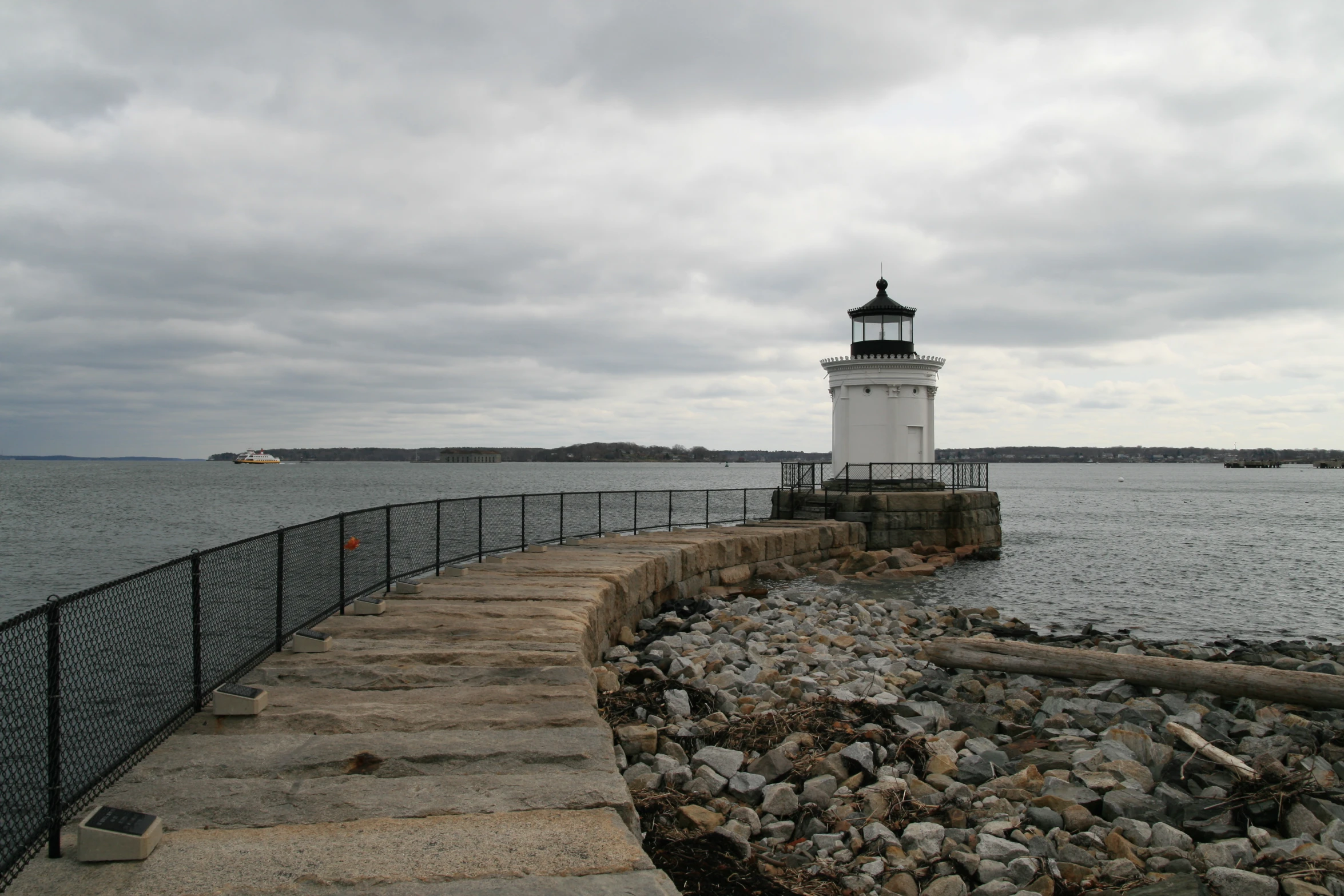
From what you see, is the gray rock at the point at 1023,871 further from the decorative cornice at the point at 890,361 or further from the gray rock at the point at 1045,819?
the decorative cornice at the point at 890,361

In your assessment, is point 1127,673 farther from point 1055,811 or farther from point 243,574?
point 243,574

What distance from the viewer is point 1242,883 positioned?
483 cm

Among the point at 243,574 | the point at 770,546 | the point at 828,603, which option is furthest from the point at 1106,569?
the point at 243,574

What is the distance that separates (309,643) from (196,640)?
1.58m

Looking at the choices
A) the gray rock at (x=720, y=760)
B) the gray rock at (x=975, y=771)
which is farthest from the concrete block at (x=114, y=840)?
the gray rock at (x=975, y=771)

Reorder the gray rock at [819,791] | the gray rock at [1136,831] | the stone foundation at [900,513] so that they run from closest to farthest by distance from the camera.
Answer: the gray rock at [1136,831]
the gray rock at [819,791]
the stone foundation at [900,513]

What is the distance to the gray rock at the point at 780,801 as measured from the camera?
576 cm

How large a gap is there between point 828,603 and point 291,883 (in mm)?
12856

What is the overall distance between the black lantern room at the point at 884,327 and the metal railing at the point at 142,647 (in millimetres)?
17756

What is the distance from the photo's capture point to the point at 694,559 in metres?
15.5

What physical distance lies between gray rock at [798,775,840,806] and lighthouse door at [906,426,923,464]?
19437 millimetres

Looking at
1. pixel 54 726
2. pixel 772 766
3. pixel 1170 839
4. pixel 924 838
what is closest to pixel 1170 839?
pixel 1170 839

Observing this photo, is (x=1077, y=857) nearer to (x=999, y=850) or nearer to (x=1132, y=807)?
(x=999, y=850)

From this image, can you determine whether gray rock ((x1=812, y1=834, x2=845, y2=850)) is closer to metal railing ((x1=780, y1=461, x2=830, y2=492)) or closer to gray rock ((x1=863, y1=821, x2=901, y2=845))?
gray rock ((x1=863, y1=821, x2=901, y2=845))
